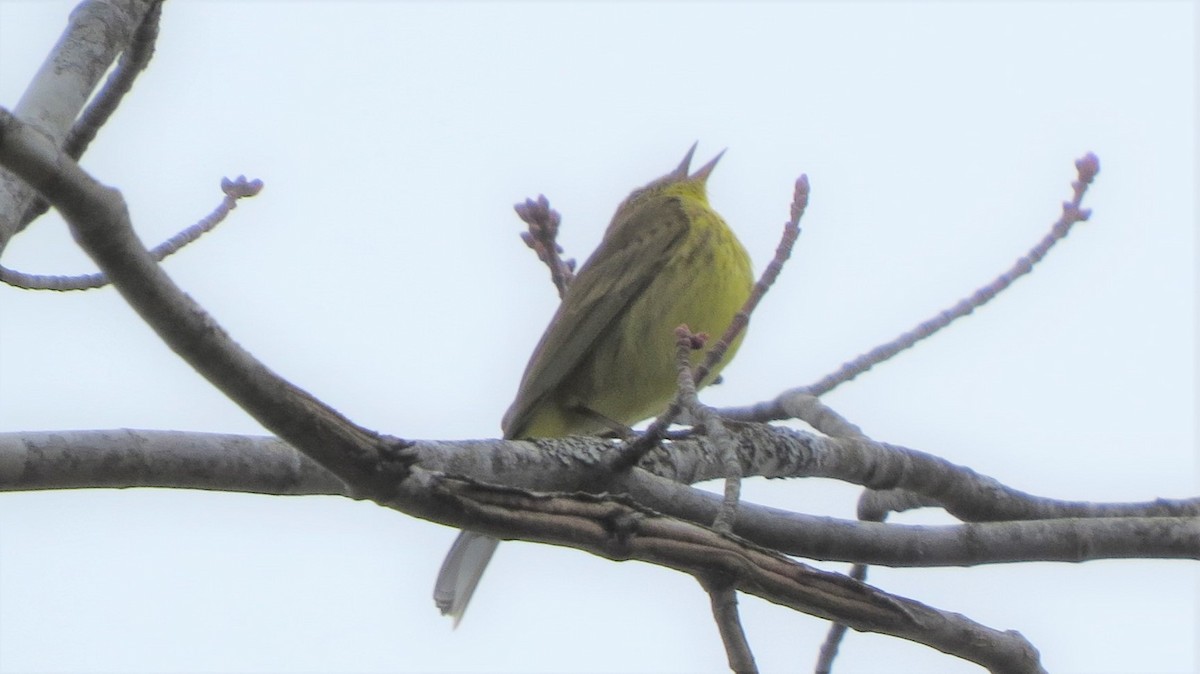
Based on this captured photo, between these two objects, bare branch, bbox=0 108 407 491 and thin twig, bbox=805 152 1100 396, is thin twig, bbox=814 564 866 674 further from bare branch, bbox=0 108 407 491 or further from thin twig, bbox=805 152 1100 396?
bare branch, bbox=0 108 407 491

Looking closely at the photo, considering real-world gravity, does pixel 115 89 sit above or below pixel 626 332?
below

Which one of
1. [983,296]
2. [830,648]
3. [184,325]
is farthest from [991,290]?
[184,325]

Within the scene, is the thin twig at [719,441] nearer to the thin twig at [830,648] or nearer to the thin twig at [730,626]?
the thin twig at [730,626]

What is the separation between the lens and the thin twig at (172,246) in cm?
379

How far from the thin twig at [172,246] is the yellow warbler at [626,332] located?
1560 millimetres

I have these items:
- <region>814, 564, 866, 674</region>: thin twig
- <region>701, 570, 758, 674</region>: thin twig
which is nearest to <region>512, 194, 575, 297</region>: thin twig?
<region>814, 564, 866, 674</region>: thin twig

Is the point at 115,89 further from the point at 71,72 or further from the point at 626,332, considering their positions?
the point at 626,332

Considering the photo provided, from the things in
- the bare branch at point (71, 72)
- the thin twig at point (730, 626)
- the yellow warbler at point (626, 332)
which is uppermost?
the yellow warbler at point (626, 332)

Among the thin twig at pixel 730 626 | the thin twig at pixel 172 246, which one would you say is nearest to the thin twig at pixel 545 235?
the thin twig at pixel 172 246

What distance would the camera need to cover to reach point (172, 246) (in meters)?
4.20

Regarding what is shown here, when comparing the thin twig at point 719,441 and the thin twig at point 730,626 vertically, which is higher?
the thin twig at point 719,441

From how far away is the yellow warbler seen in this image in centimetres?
577

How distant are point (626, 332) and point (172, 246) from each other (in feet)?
7.21

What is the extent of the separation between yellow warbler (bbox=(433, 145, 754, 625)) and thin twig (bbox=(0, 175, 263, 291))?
1560mm
